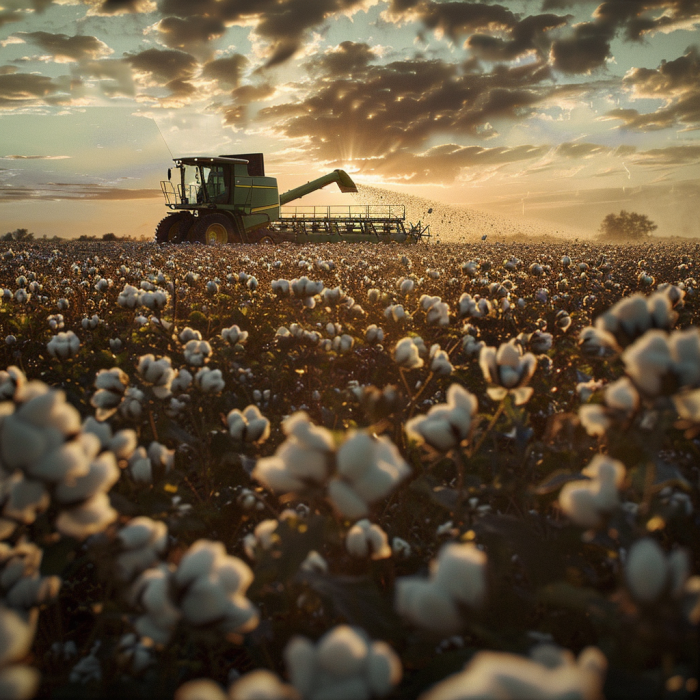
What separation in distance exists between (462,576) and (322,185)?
96.7 ft

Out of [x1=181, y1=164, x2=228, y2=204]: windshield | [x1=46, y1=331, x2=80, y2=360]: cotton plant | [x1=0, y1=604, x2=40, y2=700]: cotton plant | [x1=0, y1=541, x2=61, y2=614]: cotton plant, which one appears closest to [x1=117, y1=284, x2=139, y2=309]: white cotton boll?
[x1=46, y1=331, x2=80, y2=360]: cotton plant

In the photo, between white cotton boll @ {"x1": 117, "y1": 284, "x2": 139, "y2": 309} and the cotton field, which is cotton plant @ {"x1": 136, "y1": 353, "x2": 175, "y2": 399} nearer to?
the cotton field

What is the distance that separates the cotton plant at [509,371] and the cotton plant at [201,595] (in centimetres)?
100

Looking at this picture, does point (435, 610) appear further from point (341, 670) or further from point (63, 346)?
point (63, 346)

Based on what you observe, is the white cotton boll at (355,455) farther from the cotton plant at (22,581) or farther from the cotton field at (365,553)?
the cotton plant at (22,581)

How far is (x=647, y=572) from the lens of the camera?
70 centimetres

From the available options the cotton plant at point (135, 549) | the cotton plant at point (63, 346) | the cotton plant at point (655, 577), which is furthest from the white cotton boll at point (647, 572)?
the cotton plant at point (63, 346)

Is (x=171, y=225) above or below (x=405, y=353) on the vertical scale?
above

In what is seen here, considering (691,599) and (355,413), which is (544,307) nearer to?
(355,413)

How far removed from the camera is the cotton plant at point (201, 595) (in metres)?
0.81

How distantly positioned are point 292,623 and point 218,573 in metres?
0.65

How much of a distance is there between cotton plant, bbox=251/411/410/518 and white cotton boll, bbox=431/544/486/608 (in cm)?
17

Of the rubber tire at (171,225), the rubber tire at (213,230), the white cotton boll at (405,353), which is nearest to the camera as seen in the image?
the white cotton boll at (405,353)


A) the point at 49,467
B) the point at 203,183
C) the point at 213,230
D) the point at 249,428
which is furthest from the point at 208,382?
the point at 203,183
